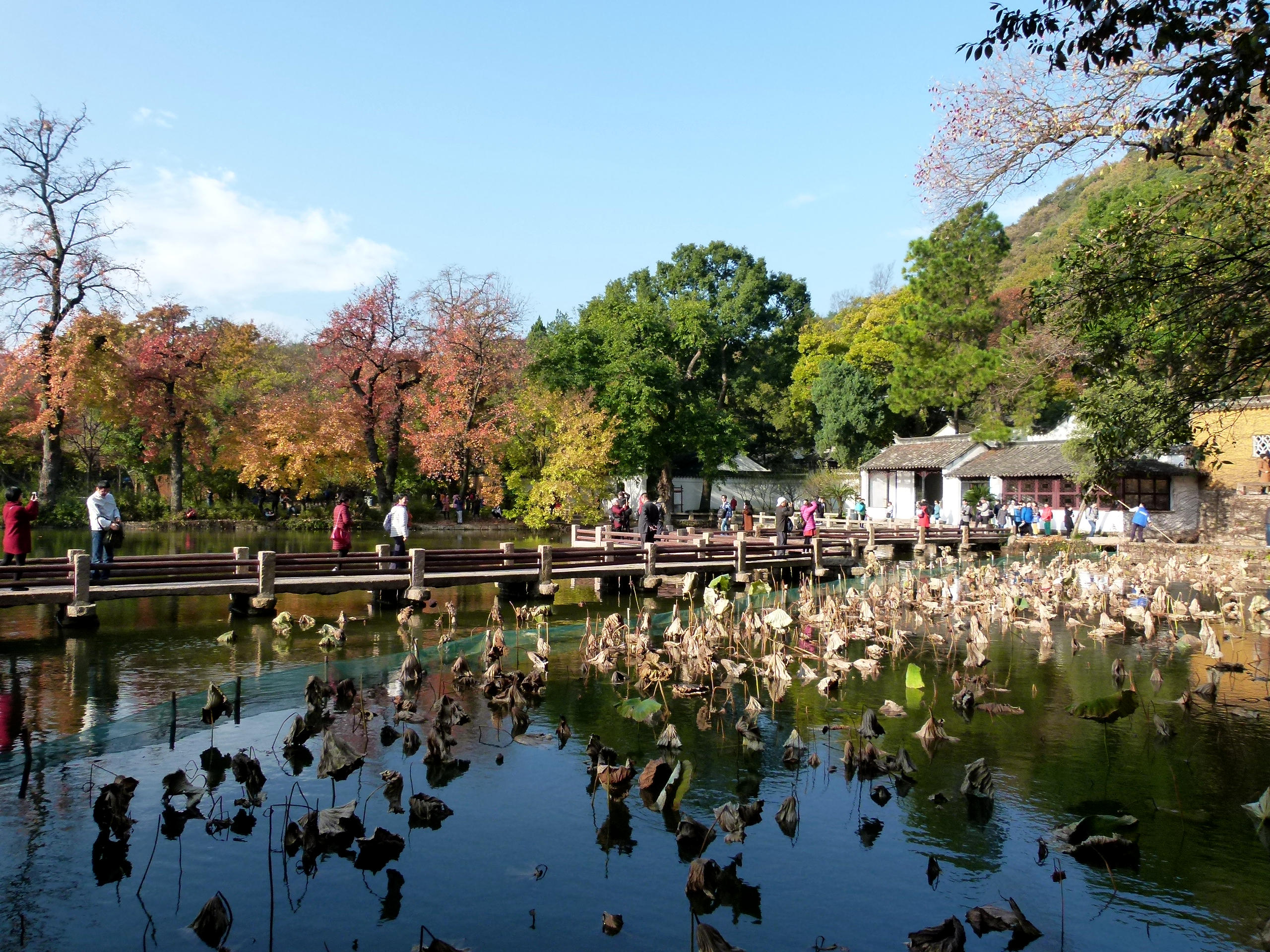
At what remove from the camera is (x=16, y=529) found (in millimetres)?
15391

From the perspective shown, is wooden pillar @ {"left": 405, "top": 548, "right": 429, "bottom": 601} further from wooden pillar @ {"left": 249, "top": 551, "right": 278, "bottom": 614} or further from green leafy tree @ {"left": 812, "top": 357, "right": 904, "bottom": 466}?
green leafy tree @ {"left": 812, "top": 357, "right": 904, "bottom": 466}

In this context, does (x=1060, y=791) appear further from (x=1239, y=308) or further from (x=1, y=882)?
(x=1, y=882)

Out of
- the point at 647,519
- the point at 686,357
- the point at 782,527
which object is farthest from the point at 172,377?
the point at 782,527

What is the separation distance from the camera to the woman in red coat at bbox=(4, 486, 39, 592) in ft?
50.0

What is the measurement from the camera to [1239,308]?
9328mm

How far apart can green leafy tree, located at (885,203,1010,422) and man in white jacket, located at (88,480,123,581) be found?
39300 millimetres

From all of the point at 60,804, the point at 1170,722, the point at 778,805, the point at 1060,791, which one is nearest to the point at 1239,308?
the point at 1170,722

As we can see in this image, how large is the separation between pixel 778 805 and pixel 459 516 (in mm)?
34389

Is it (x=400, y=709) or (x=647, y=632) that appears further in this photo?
(x=647, y=632)

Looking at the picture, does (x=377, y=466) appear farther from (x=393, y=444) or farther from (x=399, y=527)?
(x=399, y=527)

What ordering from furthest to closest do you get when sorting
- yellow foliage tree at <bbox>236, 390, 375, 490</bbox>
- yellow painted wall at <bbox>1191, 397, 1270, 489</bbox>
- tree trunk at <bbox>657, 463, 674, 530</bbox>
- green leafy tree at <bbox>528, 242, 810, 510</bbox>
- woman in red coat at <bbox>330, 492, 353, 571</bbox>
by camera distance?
1. tree trunk at <bbox>657, 463, 674, 530</bbox>
2. green leafy tree at <bbox>528, 242, 810, 510</bbox>
3. yellow foliage tree at <bbox>236, 390, 375, 490</bbox>
4. yellow painted wall at <bbox>1191, 397, 1270, 489</bbox>
5. woman in red coat at <bbox>330, 492, 353, 571</bbox>

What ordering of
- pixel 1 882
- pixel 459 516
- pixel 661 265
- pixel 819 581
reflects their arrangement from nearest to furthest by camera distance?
pixel 1 882
pixel 819 581
pixel 459 516
pixel 661 265

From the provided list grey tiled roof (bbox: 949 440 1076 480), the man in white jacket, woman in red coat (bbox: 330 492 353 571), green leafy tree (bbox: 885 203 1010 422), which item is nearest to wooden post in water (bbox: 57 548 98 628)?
the man in white jacket

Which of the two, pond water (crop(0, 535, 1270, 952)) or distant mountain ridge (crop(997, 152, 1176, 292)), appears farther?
distant mountain ridge (crop(997, 152, 1176, 292))
